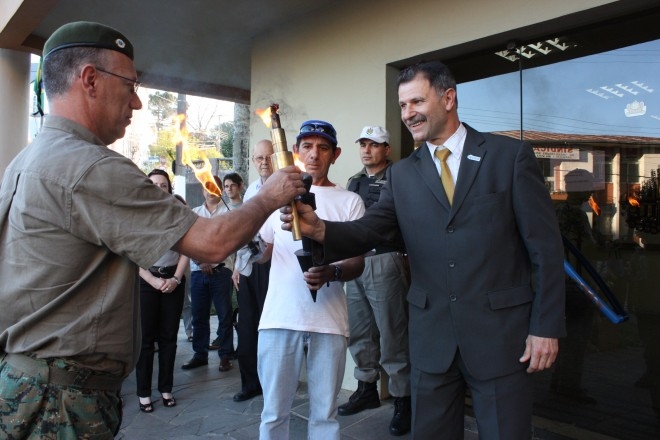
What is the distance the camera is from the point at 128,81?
204 centimetres

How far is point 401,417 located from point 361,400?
1.77 ft

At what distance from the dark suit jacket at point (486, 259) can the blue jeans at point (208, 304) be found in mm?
4222

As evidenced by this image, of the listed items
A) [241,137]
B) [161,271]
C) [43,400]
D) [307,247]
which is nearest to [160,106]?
[241,137]

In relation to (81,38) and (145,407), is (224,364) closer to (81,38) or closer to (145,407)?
(145,407)

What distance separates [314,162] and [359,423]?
2571 millimetres

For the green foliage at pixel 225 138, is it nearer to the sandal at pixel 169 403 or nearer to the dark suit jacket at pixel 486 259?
the sandal at pixel 169 403

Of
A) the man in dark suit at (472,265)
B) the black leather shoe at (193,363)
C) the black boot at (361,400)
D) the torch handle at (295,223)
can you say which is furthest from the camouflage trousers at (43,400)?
the black leather shoe at (193,363)

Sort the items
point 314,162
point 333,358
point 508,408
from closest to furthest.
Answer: point 508,408 < point 333,358 < point 314,162

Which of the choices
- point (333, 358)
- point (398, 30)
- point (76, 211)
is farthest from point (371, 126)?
point (76, 211)

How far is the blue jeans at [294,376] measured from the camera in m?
3.04

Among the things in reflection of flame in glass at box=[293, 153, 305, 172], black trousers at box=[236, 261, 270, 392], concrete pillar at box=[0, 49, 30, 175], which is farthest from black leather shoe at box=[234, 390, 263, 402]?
concrete pillar at box=[0, 49, 30, 175]

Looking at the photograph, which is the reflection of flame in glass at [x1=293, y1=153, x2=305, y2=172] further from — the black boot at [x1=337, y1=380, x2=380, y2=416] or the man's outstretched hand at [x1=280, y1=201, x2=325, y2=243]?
the black boot at [x1=337, y1=380, x2=380, y2=416]

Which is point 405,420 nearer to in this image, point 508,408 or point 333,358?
point 333,358

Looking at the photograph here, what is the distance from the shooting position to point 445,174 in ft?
8.86
